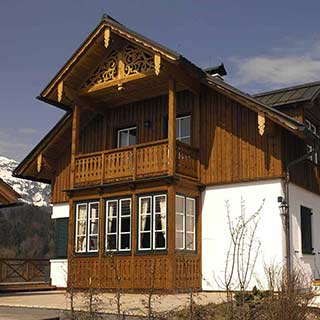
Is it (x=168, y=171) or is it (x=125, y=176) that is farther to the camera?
(x=125, y=176)

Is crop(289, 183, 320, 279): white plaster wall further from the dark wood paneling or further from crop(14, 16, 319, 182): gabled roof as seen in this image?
crop(14, 16, 319, 182): gabled roof

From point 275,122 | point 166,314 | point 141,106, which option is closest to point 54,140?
point 141,106

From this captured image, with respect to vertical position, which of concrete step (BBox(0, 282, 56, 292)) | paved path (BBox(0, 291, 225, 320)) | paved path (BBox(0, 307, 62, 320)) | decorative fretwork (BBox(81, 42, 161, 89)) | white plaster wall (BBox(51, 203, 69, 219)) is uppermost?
decorative fretwork (BBox(81, 42, 161, 89))

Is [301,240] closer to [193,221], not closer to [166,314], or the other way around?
[193,221]

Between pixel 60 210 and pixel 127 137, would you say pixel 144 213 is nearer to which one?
pixel 127 137

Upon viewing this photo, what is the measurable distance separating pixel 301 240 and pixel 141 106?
6.94 meters

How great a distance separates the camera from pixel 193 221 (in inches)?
689

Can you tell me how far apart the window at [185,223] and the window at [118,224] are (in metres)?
1.59

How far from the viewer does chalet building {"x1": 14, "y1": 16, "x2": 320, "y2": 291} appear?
1631 cm

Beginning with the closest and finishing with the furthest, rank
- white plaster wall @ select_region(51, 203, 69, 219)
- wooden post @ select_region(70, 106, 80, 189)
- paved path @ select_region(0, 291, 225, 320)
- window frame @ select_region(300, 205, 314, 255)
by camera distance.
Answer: paved path @ select_region(0, 291, 225, 320), window frame @ select_region(300, 205, 314, 255), wooden post @ select_region(70, 106, 80, 189), white plaster wall @ select_region(51, 203, 69, 219)

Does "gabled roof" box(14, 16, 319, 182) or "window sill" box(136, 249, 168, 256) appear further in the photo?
"window sill" box(136, 249, 168, 256)

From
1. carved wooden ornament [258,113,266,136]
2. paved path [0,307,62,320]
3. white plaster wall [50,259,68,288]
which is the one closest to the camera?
paved path [0,307,62,320]

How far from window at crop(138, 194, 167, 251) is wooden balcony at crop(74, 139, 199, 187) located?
77 cm

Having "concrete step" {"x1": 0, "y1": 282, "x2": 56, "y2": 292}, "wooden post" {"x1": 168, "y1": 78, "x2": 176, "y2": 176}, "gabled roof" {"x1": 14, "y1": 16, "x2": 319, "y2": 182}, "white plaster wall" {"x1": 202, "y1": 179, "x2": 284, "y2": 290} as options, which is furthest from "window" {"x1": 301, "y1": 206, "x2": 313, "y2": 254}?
"concrete step" {"x1": 0, "y1": 282, "x2": 56, "y2": 292}
